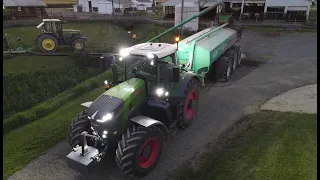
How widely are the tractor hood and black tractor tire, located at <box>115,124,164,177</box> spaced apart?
19.8 inches

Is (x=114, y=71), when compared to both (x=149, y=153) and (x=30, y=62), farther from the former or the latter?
(x=30, y=62)

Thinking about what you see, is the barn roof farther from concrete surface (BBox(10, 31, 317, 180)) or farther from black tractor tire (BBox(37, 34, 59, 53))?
concrete surface (BBox(10, 31, 317, 180))

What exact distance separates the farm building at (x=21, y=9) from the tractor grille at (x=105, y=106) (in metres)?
26.3

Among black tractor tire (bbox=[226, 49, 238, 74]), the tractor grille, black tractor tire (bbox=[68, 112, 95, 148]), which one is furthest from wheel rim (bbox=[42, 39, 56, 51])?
the tractor grille

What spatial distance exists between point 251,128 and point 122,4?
3654 cm

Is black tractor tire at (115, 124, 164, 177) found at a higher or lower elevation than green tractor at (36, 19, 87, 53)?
lower

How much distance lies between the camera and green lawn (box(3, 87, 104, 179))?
6.86 m

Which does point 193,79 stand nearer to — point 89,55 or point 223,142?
point 223,142

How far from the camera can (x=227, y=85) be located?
1193 centimetres

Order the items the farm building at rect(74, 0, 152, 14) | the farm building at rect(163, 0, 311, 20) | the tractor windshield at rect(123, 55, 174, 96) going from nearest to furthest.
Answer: the tractor windshield at rect(123, 55, 174, 96) < the farm building at rect(163, 0, 311, 20) < the farm building at rect(74, 0, 152, 14)

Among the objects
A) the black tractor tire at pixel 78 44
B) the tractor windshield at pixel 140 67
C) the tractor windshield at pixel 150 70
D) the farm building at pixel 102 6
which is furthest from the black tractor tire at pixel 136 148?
the farm building at pixel 102 6

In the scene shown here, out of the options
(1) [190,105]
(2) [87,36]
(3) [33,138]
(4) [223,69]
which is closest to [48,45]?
(2) [87,36]

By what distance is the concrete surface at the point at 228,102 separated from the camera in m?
6.42

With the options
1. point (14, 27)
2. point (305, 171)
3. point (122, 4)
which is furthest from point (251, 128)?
point (122, 4)
